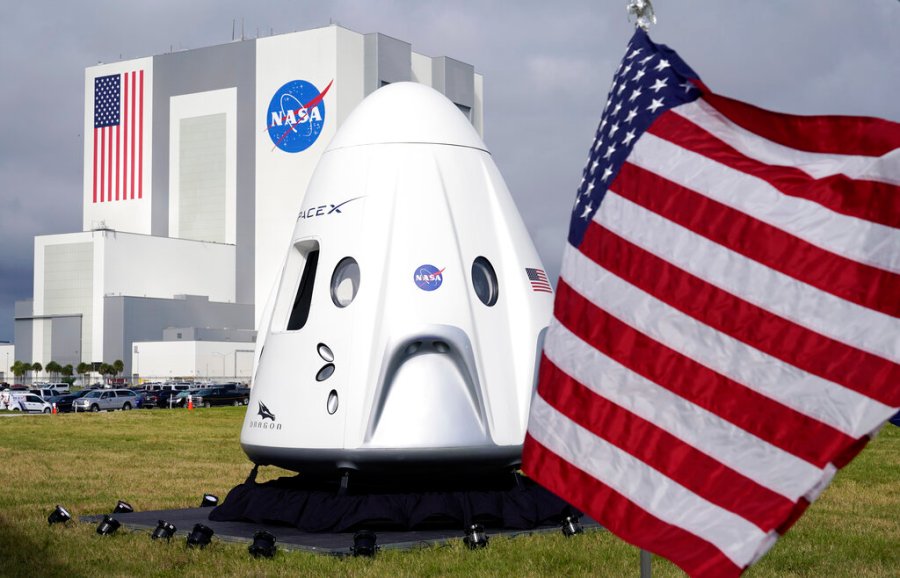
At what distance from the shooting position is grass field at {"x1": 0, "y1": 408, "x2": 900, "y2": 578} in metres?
10.1

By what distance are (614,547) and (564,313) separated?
249 inches

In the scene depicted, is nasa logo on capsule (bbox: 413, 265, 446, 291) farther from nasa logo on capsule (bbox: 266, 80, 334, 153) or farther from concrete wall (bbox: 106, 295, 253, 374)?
concrete wall (bbox: 106, 295, 253, 374)

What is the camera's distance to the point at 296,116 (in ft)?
278

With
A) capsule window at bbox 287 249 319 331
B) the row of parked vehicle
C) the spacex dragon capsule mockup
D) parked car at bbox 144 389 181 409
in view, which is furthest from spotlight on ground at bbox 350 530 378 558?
parked car at bbox 144 389 181 409

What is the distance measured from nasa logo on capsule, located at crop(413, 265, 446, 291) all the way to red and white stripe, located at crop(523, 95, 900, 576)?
6.84 metres

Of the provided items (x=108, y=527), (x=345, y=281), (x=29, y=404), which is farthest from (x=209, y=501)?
(x=29, y=404)

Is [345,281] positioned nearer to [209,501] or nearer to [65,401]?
A: [209,501]

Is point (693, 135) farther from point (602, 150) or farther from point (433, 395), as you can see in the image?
point (433, 395)

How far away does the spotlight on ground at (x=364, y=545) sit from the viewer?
10.4 meters

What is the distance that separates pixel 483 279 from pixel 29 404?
144 feet

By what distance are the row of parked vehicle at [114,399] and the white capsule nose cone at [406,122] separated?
40925 millimetres

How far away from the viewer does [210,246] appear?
295 ft

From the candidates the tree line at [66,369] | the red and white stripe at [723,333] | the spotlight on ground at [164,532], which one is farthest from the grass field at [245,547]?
the tree line at [66,369]

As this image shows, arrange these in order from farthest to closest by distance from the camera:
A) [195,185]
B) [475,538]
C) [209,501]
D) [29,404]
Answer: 1. [195,185]
2. [29,404]
3. [209,501]
4. [475,538]
